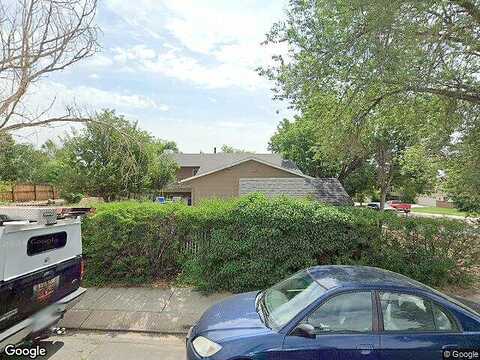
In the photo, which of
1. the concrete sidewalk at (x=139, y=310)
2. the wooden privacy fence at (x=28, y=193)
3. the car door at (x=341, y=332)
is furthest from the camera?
the wooden privacy fence at (x=28, y=193)

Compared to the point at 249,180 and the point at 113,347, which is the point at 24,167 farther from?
the point at 113,347

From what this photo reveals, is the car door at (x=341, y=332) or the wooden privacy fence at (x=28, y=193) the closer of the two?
the car door at (x=341, y=332)

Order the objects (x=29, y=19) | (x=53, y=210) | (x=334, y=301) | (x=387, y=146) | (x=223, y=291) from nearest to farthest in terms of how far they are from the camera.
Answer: (x=334, y=301) → (x=53, y=210) → (x=29, y=19) → (x=223, y=291) → (x=387, y=146)

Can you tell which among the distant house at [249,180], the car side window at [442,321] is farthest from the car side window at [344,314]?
the distant house at [249,180]

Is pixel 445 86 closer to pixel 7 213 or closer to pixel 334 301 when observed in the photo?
pixel 334 301

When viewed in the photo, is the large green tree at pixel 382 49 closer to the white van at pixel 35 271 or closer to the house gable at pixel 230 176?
the white van at pixel 35 271

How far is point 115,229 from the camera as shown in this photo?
7676 mm

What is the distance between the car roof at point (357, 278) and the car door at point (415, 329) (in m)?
0.17

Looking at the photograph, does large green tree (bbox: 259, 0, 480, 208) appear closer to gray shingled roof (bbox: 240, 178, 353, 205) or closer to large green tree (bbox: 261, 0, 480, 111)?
large green tree (bbox: 261, 0, 480, 111)

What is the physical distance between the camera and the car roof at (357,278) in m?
3.80

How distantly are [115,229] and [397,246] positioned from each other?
633 centimetres

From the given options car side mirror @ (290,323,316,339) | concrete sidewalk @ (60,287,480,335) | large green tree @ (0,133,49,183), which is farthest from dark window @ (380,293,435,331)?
large green tree @ (0,133,49,183)

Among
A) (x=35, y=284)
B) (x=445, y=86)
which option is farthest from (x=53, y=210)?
(x=445, y=86)

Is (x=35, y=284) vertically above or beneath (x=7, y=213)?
beneath
